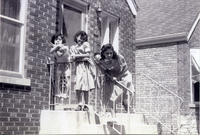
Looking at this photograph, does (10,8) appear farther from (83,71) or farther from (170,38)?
(170,38)

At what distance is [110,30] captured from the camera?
39.4ft

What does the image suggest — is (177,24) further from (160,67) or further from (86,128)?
(86,128)

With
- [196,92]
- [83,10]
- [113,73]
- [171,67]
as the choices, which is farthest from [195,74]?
[113,73]

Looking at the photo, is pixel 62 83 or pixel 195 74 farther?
pixel 195 74

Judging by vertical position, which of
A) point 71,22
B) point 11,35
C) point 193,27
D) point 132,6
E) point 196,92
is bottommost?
point 196,92

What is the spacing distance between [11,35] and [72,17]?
263cm

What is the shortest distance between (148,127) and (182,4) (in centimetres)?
988

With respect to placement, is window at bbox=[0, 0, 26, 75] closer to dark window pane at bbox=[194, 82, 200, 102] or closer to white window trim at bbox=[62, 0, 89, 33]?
white window trim at bbox=[62, 0, 89, 33]

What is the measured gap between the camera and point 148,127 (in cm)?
856

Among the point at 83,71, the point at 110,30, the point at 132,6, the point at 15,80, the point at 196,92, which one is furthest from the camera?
the point at 196,92

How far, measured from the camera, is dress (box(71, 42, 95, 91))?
7.73 m

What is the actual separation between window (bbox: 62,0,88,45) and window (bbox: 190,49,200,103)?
6042 mm

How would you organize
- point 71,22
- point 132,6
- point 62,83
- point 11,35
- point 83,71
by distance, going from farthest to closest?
point 132,6, point 71,22, point 62,83, point 11,35, point 83,71

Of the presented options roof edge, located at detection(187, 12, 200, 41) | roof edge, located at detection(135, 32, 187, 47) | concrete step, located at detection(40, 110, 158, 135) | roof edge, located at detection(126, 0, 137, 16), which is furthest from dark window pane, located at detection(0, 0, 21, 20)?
roof edge, located at detection(187, 12, 200, 41)
